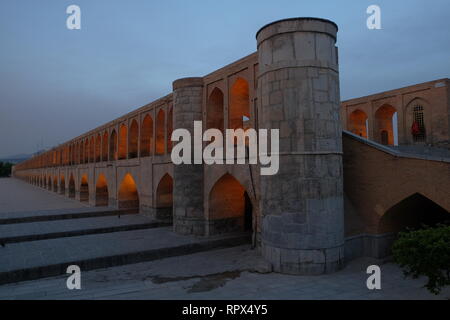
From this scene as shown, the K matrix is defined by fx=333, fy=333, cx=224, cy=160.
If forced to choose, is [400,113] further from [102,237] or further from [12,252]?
[12,252]

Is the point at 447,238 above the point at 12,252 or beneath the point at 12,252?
above

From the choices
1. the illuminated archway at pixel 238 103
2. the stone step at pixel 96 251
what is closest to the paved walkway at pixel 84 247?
the stone step at pixel 96 251

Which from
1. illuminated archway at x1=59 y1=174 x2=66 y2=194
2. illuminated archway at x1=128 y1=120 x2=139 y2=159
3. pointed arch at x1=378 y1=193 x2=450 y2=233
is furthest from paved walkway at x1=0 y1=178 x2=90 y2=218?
pointed arch at x1=378 y1=193 x2=450 y2=233

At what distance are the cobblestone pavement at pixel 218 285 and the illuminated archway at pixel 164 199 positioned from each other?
5.95 m

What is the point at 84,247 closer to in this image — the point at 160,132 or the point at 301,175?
the point at 160,132

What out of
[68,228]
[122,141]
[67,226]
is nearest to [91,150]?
[122,141]

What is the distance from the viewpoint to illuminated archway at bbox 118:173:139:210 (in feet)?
59.4

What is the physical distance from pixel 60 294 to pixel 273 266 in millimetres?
4483

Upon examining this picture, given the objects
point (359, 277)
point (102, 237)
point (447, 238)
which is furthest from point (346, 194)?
point (102, 237)

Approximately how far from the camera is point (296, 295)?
6145mm

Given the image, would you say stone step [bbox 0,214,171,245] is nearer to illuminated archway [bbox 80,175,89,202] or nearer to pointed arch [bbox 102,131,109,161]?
pointed arch [bbox 102,131,109,161]

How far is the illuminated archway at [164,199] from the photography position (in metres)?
14.6

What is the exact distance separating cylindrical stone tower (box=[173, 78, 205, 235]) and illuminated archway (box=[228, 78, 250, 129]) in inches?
62.8

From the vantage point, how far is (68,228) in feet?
43.1
